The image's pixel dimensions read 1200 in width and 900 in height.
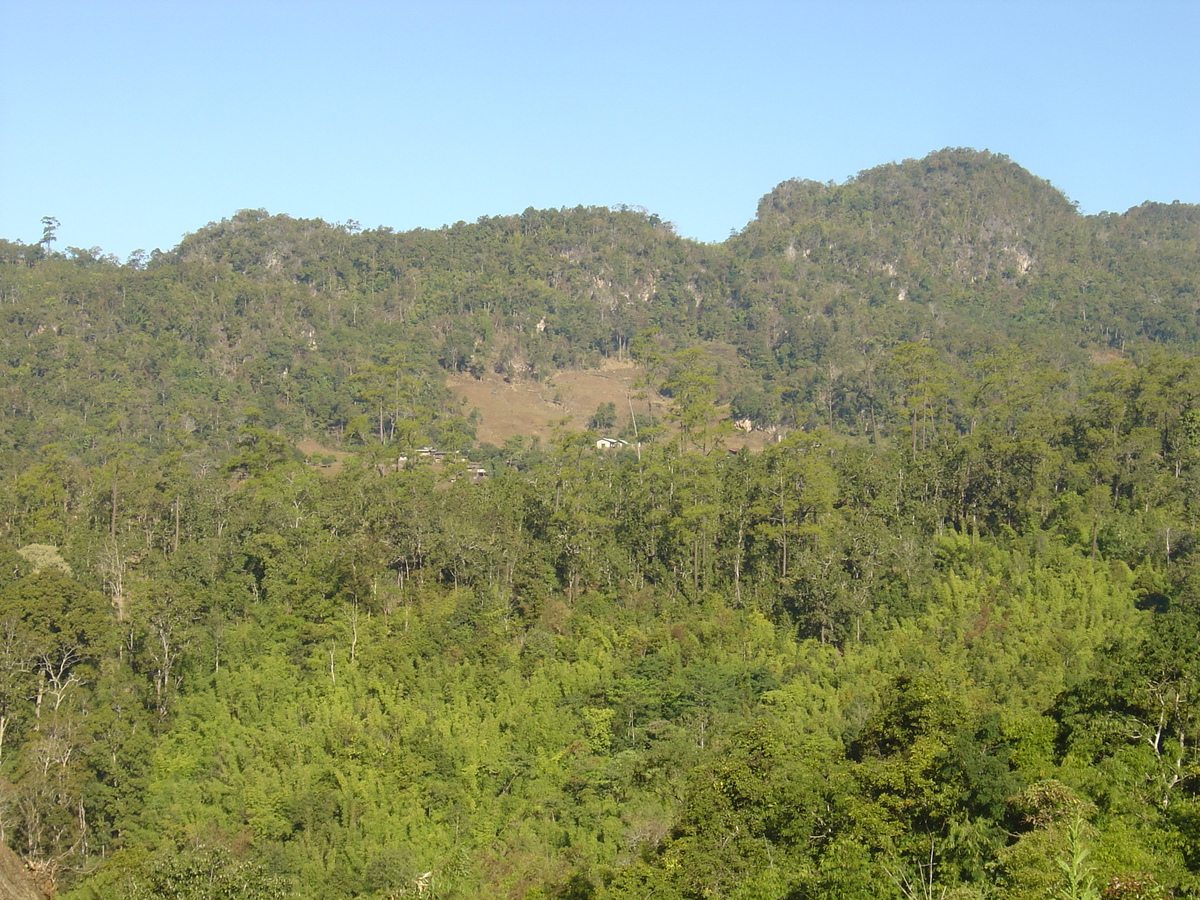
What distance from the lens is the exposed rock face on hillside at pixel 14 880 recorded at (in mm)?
19438

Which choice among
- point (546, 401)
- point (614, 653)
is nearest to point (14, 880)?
point (614, 653)

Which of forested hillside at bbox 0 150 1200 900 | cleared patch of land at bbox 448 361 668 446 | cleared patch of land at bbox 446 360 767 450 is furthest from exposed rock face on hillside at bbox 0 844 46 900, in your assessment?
cleared patch of land at bbox 448 361 668 446

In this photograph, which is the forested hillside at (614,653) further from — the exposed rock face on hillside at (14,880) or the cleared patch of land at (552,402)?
the cleared patch of land at (552,402)

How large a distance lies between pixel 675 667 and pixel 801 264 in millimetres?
54179

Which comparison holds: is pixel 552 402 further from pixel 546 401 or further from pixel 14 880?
pixel 14 880

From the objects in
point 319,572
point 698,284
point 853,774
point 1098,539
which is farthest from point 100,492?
point 698,284

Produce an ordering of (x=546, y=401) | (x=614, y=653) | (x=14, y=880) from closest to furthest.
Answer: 1. (x=14, y=880)
2. (x=614, y=653)
3. (x=546, y=401)

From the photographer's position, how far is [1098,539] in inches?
1169

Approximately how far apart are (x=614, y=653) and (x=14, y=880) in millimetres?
12492

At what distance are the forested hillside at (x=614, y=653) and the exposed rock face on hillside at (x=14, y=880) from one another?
1171mm

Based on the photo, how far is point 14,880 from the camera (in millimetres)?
20219

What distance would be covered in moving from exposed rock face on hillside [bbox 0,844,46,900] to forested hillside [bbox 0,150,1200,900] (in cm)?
117

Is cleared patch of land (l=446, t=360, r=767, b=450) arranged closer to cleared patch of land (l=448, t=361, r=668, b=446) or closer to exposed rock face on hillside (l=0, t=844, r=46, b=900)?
cleared patch of land (l=448, t=361, r=668, b=446)

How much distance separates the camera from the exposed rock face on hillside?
1944cm
